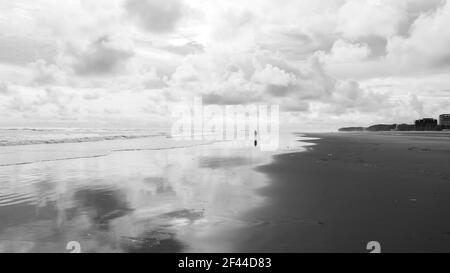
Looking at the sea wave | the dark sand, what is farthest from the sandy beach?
the sea wave

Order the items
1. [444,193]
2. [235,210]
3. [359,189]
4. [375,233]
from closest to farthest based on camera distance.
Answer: [375,233], [235,210], [444,193], [359,189]

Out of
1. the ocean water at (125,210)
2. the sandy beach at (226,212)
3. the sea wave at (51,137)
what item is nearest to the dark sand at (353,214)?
the sandy beach at (226,212)

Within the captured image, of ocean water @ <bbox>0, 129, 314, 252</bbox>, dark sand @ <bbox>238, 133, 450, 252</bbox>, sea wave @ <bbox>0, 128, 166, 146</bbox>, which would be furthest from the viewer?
sea wave @ <bbox>0, 128, 166, 146</bbox>

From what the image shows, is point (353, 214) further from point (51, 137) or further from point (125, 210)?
point (51, 137)

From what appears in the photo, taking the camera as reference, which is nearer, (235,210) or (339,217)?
(339,217)

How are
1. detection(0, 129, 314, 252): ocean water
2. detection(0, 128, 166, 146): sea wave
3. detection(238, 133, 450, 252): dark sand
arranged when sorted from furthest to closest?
detection(0, 128, 166, 146): sea wave
detection(0, 129, 314, 252): ocean water
detection(238, 133, 450, 252): dark sand

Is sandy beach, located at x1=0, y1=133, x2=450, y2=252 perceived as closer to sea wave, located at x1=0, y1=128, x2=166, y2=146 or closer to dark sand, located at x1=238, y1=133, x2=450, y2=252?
dark sand, located at x1=238, y1=133, x2=450, y2=252

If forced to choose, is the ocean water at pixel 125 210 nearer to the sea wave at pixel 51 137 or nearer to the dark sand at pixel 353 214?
A: the dark sand at pixel 353 214

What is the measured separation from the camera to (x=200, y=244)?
248 inches

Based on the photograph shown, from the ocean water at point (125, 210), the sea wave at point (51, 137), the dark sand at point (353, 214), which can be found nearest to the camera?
the dark sand at point (353, 214)

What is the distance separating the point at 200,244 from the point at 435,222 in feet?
18.0

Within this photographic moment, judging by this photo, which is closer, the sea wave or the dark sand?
the dark sand
